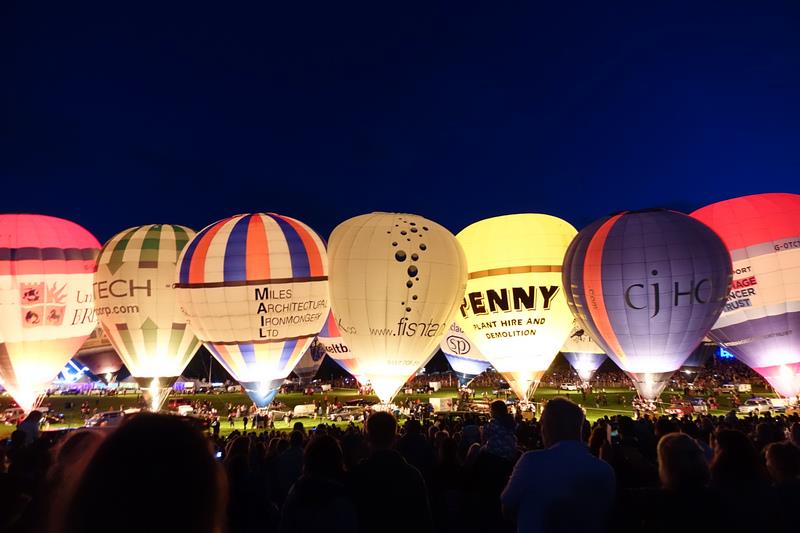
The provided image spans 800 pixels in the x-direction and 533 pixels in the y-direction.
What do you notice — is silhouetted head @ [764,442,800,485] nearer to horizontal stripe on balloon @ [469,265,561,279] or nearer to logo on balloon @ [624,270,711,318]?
logo on balloon @ [624,270,711,318]

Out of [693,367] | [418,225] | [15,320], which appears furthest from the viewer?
[693,367]

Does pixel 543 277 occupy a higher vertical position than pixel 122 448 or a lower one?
higher

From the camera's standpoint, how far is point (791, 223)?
16.4 m

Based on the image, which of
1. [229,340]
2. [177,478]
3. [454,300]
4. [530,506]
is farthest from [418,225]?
[177,478]

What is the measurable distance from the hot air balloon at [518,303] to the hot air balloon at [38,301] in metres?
13.3

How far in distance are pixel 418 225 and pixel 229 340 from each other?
20.9 feet

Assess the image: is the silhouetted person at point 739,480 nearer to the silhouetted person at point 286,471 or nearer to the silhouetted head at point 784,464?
the silhouetted head at point 784,464

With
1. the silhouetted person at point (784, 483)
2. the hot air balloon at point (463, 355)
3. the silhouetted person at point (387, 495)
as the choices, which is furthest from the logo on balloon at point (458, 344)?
the silhouetted person at point (387, 495)

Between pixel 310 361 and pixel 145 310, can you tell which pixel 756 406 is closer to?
pixel 310 361

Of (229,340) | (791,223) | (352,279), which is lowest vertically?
(229,340)

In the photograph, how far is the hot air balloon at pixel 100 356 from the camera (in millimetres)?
32188

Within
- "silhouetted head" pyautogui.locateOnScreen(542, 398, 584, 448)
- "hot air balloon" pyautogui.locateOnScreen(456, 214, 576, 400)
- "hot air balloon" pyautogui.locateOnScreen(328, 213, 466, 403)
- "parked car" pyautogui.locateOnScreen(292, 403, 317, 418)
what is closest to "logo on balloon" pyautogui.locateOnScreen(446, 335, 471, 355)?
"parked car" pyautogui.locateOnScreen(292, 403, 317, 418)

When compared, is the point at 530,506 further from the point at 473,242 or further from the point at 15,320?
the point at 15,320

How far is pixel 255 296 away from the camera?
14828 millimetres
